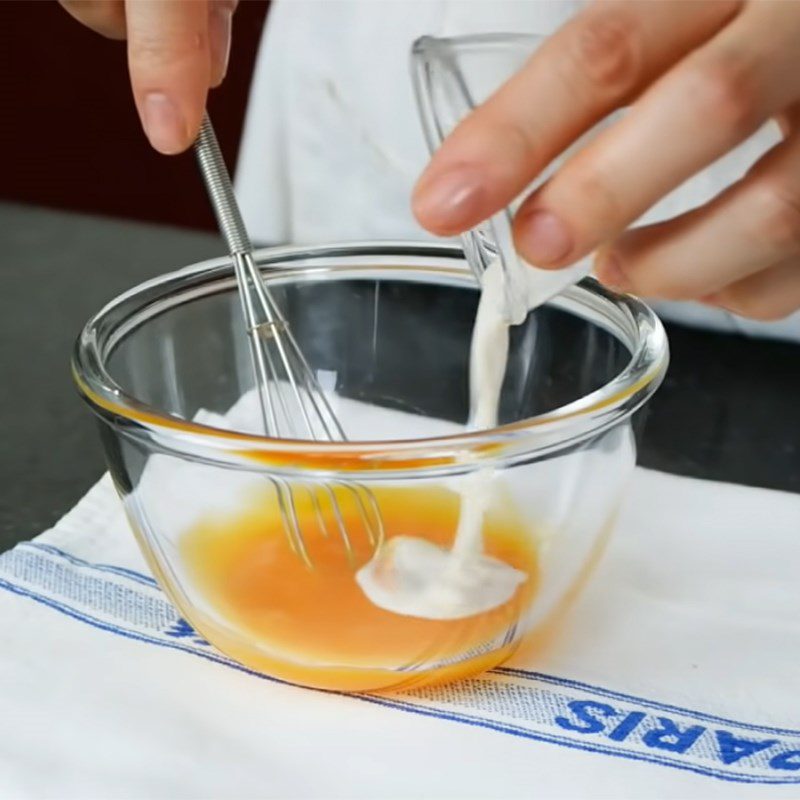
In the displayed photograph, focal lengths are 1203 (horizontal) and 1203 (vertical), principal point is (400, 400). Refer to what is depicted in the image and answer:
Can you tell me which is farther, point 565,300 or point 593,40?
point 565,300

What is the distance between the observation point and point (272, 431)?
60 centimetres

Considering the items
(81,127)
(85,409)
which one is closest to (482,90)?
(85,409)

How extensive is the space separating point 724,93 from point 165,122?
22cm

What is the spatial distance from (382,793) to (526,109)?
0.24 metres

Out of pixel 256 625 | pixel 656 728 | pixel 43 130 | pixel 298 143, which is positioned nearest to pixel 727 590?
pixel 656 728

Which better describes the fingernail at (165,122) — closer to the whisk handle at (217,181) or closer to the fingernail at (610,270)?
the whisk handle at (217,181)

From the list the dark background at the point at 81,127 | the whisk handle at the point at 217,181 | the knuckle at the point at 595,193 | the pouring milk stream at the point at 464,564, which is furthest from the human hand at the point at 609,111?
the dark background at the point at 81,127

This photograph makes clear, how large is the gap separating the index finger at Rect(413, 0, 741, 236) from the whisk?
124mm

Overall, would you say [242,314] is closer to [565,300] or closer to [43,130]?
[565,300]

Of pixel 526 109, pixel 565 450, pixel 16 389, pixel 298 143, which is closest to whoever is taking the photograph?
pixel 526 109

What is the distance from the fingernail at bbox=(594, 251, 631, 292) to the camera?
1.33ft

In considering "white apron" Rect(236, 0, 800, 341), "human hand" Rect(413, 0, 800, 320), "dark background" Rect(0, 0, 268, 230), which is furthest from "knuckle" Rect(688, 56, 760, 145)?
"dark background" Rect(0, 0, 268, 230)

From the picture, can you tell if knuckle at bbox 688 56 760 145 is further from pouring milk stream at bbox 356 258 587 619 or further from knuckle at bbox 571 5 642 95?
pouring milk stream at bbox 356 258 587 619

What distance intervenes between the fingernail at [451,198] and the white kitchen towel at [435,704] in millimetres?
209
